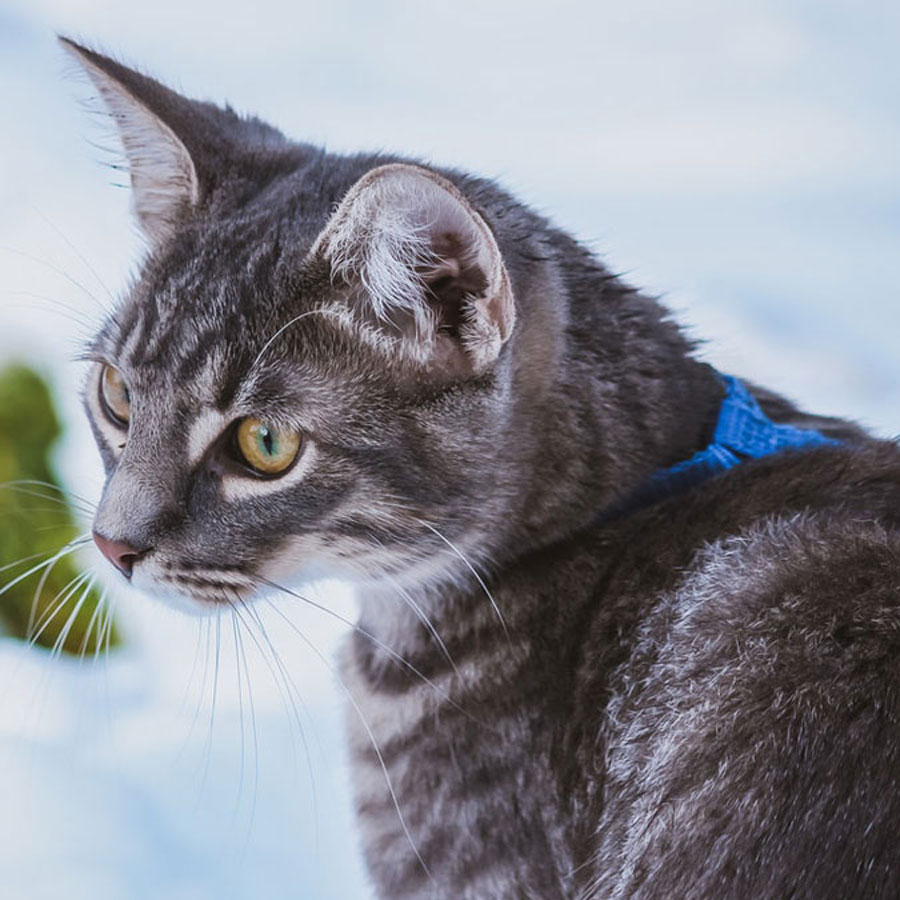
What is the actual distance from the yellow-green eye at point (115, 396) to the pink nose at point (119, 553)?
0.44 ft

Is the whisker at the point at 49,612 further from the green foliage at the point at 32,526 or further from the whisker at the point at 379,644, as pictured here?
the whisker at the point at 379,644

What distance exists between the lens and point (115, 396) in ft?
3.89

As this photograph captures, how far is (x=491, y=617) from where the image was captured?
3.81 ft

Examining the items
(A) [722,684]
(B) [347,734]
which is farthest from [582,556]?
(B) [347,734]

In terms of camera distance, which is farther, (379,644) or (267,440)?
(379,644)

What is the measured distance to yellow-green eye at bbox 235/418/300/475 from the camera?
1.06 m

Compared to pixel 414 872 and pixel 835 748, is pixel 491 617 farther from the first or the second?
pixel 835 748

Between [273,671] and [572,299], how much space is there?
0.44 meters

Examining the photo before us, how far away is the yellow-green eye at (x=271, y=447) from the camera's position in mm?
Answer: 1060

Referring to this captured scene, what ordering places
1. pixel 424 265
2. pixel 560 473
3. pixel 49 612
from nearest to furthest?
1. pixel 424 265
2. pixel 560 473
3. pixel 49 612

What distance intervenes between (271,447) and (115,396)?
208 mm

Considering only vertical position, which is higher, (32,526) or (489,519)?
(489,519)

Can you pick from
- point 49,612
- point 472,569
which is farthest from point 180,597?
point 49,612

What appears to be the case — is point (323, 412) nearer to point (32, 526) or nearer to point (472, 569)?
point (472, 569)
